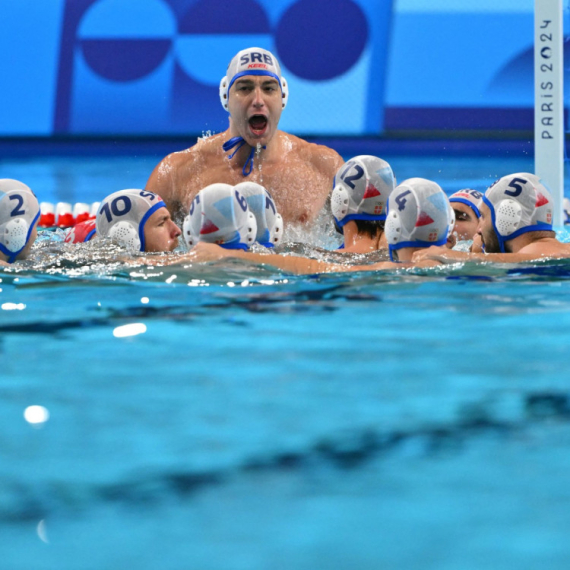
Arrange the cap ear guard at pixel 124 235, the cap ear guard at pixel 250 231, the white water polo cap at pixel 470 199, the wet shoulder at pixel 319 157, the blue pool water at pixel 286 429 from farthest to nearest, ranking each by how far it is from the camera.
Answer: the wet shoulder at pixel 319 157 < the white water polo cap at pixel 470 199 < the cap ear guard at pixel 124 235 < the cap ear guard at pixel 250 231 < the blue pool water at pixel 286 429

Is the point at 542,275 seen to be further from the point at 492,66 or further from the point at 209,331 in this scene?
the point at 492,66

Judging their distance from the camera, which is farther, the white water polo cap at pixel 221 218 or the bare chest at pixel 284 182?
the bare chest at pixel 284 182


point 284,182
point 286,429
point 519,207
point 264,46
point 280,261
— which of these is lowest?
point 286,429

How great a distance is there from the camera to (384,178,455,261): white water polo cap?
3.87 meters

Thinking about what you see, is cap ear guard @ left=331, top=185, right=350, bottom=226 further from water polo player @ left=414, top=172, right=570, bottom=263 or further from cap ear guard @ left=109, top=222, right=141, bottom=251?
cap ear guard @ left=109, top=222, right=141, bottom=251

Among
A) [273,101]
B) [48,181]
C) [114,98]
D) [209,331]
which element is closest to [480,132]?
[114,98]

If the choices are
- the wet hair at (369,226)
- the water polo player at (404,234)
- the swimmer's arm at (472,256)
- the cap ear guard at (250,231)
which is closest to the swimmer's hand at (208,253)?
the water polo player at (404,234)

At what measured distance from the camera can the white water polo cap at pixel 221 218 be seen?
380cm

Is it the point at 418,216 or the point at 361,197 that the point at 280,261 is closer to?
the point at 418,216

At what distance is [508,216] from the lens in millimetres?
4000

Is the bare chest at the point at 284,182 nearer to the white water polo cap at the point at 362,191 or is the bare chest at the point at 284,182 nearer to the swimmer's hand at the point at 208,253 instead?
the white water polo cap at the point at 362,191

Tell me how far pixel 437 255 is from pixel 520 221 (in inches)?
19.6

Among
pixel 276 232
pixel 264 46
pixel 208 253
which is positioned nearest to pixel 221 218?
pixel 208 253

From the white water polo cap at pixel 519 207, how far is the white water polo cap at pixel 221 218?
1.23 meters
